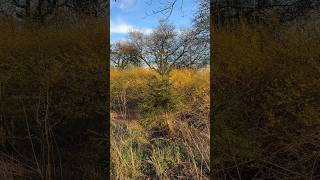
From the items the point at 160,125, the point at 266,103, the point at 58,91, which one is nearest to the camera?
the point at 266,103

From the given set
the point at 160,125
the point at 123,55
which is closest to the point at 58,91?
the point at 160,125

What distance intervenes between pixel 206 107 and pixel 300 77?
2767 mm

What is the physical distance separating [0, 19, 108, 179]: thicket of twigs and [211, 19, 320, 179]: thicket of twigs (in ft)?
4.69

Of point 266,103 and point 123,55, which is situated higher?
point 123,55

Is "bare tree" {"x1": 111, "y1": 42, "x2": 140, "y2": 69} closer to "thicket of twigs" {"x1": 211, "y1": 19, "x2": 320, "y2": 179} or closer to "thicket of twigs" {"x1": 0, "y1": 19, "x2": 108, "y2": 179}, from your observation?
"thicket of twigs" {"x1": 0, "y1": 19, "x2": 108, "y2": 179}

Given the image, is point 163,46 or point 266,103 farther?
point 163,46

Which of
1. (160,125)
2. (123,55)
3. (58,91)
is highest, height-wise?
(123,55)

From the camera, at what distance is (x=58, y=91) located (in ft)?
17.0

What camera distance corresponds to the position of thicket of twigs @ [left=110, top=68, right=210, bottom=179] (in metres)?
4.84

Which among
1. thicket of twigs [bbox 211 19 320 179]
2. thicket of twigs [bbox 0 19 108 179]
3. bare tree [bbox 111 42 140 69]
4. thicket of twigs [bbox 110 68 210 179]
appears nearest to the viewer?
thicket of twigs [bbox 211 19 320 179]

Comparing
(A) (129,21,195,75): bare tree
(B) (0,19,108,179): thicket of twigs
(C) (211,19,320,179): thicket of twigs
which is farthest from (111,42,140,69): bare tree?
(C) (211,19,320,179): thicket of twigs

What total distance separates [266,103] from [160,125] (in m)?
3.10

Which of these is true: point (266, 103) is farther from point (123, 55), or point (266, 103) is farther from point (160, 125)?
point (123, 55)

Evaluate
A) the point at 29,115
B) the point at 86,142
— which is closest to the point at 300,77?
the point at 86,142
